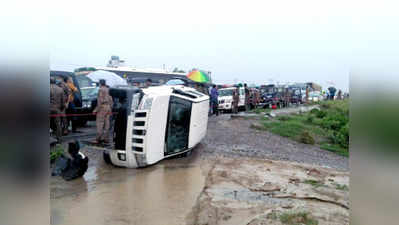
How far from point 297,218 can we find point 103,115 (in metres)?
4.00

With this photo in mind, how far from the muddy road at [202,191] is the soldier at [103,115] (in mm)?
801

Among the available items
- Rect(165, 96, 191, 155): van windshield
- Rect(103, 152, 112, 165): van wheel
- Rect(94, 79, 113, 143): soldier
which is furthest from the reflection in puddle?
Rect(94, 79, 113, 143): soldier

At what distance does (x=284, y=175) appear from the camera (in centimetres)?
673

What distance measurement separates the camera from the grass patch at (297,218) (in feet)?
13.2

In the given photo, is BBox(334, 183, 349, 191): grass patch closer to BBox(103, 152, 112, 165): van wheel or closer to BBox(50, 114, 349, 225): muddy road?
BBox(50, 114, 349, 225): muddy road

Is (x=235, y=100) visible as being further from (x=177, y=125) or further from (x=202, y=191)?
(x=202, y=191)

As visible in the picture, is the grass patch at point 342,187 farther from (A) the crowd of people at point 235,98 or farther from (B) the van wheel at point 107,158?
(A) the crowd of people at point 235,98

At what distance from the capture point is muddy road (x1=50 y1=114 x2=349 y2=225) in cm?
446

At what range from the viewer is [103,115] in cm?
627

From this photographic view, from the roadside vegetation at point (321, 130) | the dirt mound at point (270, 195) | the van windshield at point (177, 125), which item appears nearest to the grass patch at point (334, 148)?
the roadside vegetation at point (321, 130)
